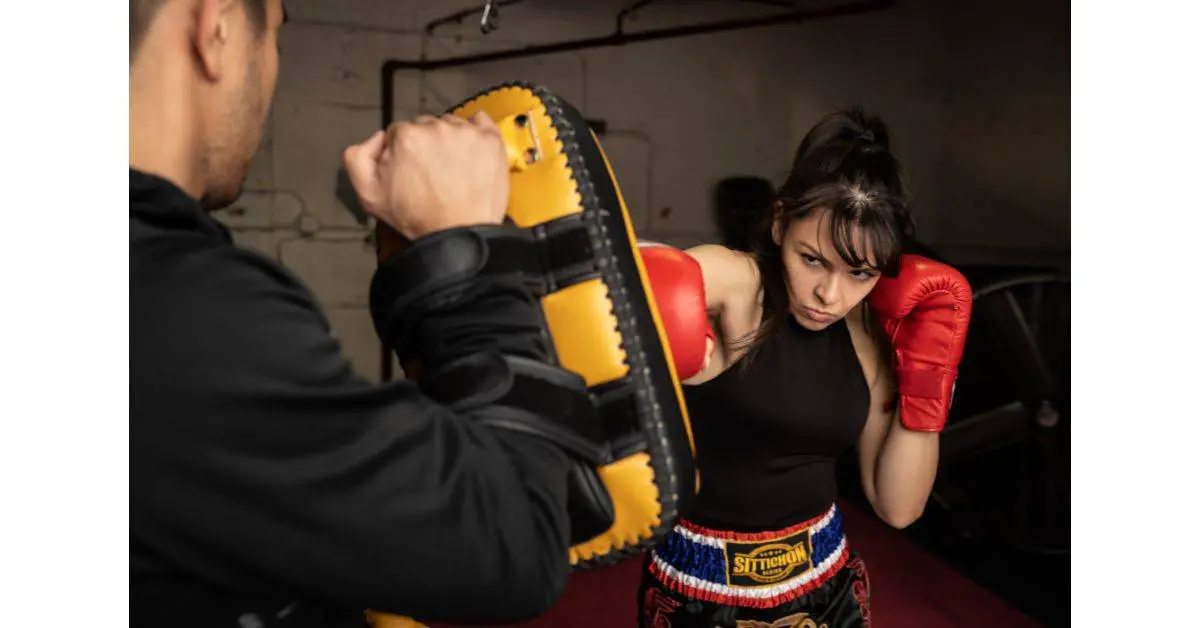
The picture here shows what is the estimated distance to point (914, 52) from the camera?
3.63 m

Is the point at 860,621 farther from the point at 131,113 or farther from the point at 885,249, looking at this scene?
the point at 131,113

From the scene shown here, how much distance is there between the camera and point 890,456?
1373 mm

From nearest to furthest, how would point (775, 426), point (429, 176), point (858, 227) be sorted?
point (429, 176)
point (858, 227)
point (775, 426)

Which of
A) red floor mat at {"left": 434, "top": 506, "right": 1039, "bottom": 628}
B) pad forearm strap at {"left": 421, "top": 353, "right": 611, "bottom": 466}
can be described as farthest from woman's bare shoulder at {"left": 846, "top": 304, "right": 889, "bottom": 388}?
red floor mat at {"left": 434, "top": 506, "right": 1039, "bottom": 628}

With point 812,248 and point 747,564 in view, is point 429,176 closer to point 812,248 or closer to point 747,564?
point 812,248

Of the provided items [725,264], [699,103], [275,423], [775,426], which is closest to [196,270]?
[275,423]

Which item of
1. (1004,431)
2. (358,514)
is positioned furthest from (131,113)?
(1004,431)

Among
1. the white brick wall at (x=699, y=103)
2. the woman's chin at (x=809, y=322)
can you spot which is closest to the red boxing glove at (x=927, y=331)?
the woman's chin at (x=809, y=322)

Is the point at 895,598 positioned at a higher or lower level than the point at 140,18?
lower

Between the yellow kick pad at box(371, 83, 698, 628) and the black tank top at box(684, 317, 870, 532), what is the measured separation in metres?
0.66

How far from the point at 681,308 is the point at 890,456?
75cm

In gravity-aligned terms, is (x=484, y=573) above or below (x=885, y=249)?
below

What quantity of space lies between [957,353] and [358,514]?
45.2 inches

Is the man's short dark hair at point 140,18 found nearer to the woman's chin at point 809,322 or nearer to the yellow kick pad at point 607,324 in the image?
the yellow kick pad at point 607,324
